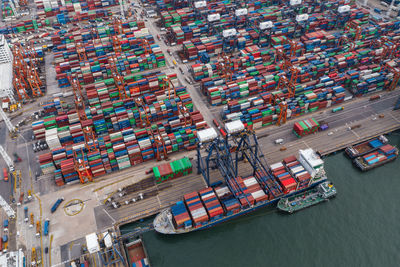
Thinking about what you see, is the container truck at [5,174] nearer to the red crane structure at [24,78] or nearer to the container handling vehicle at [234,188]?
the red crane structure at [24,78]

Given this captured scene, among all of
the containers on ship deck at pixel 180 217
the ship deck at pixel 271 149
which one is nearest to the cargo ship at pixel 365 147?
the ship deck at pixel 271 149

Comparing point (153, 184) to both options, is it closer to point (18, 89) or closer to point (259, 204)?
point (259, 204)

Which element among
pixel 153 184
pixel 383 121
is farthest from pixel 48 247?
pixel 383 121

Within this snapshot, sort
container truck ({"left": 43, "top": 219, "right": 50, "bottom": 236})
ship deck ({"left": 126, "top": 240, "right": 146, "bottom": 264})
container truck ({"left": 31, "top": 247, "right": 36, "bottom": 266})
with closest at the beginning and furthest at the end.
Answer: container truck ({"left": 31, "top": 247, "right": 36, "bottom": 266}) < ship deck ({"left": 126, "top": 240, "right": 146, "bottom": 264}) < container truck ({"left": 43, "top": 219, "right": 50, "bottom": 236})

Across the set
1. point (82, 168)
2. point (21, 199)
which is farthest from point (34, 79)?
point (82, 168)

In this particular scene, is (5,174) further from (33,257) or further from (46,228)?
(33,257)

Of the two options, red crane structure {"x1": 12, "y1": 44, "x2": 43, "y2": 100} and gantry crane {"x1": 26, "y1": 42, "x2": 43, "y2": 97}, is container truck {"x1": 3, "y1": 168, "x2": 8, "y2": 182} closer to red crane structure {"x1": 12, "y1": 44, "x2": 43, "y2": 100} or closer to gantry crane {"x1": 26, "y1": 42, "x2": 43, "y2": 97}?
red crane structure {"x1": 12, "y1": 44, "x2": 43, "y2": 100}

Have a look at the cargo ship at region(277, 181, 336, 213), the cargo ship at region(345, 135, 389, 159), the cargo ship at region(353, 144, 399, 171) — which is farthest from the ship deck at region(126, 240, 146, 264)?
the cargo ship at region(345, 135, 389, 159)
